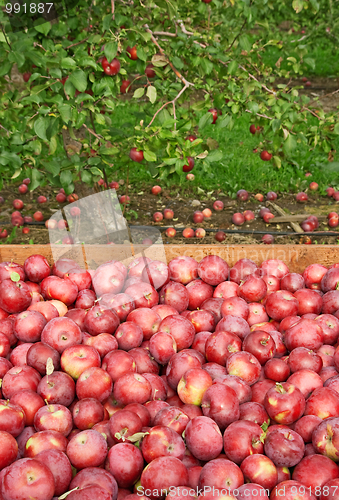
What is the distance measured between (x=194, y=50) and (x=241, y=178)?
2.66m

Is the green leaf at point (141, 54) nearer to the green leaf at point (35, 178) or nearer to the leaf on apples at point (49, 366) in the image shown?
the green leaf at point (35, 178)

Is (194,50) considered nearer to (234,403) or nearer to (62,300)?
(62,300)

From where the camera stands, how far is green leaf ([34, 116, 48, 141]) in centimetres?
228

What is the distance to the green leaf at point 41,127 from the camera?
7.47 ft

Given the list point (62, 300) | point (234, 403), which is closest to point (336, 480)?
point (234, 403)

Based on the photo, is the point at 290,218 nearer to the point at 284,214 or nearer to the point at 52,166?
the point at 284,214

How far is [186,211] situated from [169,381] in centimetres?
316

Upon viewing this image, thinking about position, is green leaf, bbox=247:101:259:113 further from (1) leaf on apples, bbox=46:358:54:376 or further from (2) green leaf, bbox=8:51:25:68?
(1) leaf on apples, bbox=46:358:54:376

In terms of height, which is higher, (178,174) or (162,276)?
(178,174)

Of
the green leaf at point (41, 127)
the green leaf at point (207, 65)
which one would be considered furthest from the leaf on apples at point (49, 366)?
the green leaf at point (207, 65)

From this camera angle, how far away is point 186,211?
15.5 ft

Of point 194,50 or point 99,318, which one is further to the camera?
point 194,50

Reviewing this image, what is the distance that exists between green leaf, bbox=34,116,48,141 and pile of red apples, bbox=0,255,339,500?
0.65 meters

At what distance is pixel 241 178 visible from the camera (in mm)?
5215
